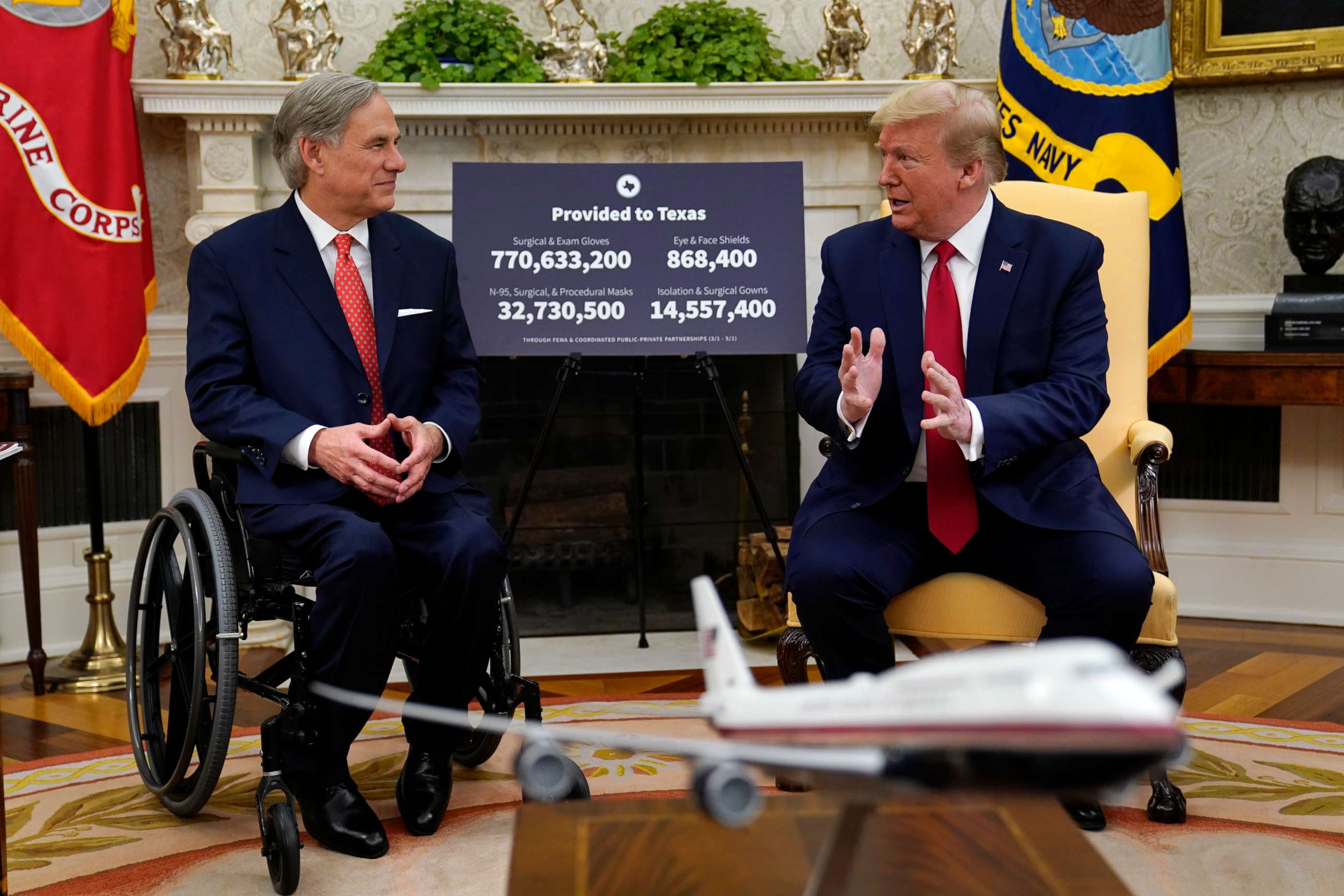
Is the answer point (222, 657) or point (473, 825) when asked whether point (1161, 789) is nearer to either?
point (473, 825)

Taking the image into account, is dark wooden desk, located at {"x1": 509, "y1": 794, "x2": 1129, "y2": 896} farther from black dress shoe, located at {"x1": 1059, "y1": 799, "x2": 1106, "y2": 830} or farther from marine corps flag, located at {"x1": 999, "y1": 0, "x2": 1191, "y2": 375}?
marine corps flag, located at {"x1": 999, "y1": 0, "x2": 1191, "y2": 375}

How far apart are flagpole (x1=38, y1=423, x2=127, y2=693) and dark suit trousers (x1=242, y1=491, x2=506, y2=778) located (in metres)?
1.35

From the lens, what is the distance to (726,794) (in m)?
0.85

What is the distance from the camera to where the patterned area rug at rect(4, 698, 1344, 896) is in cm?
192

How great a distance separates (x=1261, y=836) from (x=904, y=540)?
0.73 meters

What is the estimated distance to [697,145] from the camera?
3.81 meters

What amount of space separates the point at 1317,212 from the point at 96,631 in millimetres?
3357

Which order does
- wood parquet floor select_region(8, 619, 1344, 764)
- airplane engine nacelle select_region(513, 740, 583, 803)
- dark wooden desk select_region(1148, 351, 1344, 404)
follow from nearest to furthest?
1. airplane engine nacelle select_region(513, 740, 583, 803)
2. wood parquet floor select_region(8, 619, 1344, 764)
3. dark wooden desk select_region(1148, 351, 1344, 404)

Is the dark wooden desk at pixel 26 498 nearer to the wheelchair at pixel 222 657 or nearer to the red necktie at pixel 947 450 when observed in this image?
the wheelchair at pixel 222 657

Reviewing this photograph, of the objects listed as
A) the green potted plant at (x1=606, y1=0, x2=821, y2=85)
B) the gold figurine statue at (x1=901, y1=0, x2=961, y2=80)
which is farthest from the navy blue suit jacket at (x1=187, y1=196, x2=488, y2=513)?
the gold figurine statue at (x1=901, y1=0, x2=961, y2=80)

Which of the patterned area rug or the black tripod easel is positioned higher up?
the black tripod easel

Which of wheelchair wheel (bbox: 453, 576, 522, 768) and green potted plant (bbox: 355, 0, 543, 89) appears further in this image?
green potted plant (bbox: 355, 0, 543, 89)

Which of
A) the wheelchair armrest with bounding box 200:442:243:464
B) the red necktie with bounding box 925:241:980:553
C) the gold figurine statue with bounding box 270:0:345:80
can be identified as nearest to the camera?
the red necktie with bounding box 925:241:980:553

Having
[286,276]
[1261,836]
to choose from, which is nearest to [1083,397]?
[1261,836]
